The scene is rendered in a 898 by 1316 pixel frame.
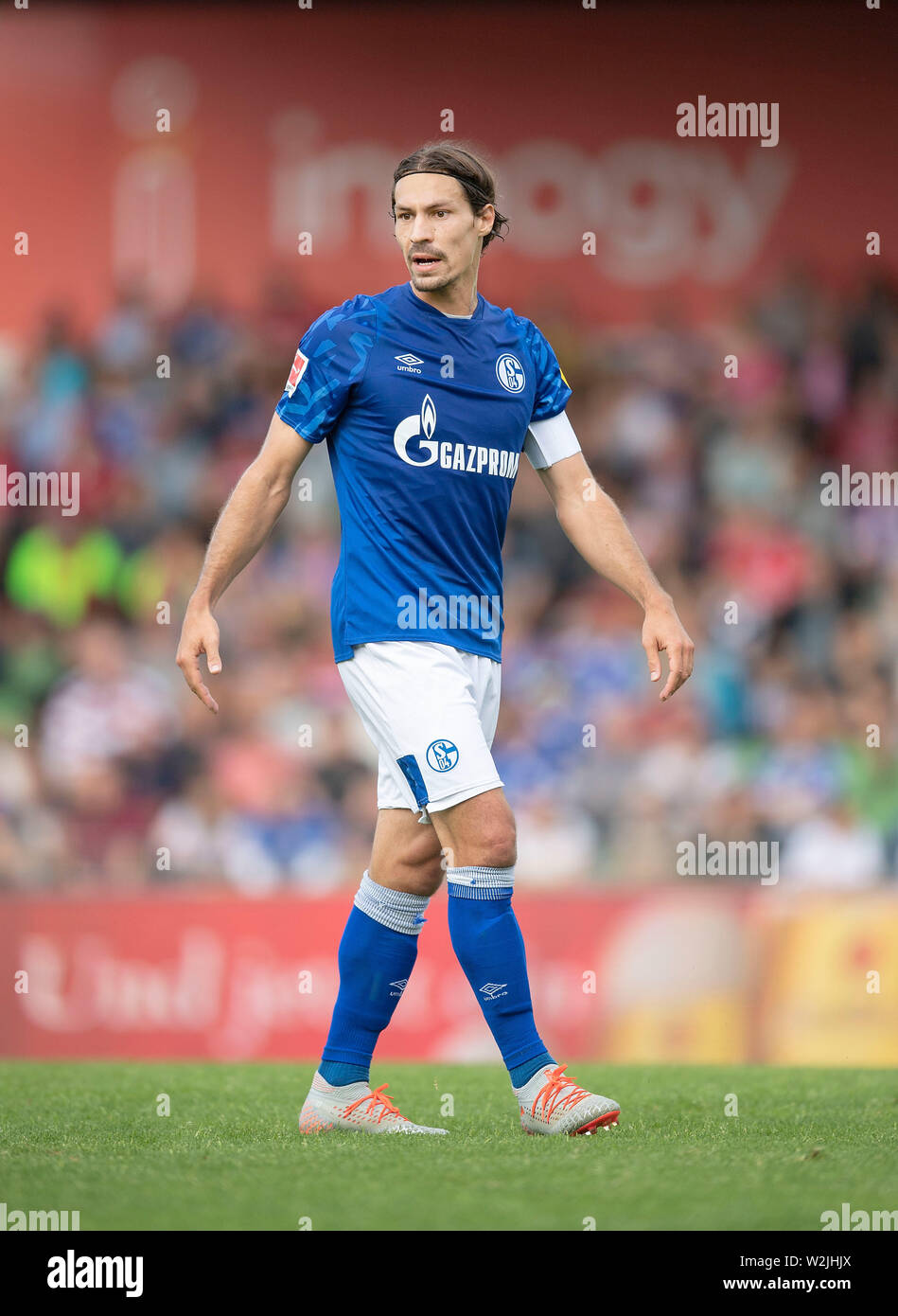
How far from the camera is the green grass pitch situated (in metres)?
2.96

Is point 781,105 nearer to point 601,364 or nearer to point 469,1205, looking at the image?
point 601,364

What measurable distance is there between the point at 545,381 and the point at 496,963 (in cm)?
155

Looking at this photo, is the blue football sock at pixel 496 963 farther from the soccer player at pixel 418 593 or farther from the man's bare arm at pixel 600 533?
the man's bare arm at pixel 600 533

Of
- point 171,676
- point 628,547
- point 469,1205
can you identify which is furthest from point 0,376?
point 469,1205

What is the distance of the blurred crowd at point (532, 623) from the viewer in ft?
31.6

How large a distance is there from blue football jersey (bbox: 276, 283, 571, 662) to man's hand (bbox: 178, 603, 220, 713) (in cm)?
34

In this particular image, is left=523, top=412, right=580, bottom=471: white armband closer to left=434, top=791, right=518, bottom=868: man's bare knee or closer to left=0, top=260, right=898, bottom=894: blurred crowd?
left=434, top=791, right=518, bottom=868: man's bare knee

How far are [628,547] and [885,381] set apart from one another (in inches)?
304

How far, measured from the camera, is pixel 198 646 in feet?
13.7

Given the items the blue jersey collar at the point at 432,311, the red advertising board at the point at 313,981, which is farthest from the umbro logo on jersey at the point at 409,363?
the red advertising board at the point at 313,981

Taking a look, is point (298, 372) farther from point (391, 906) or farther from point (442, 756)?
point (391, 906)

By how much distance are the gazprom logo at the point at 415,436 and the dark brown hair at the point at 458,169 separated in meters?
0.51

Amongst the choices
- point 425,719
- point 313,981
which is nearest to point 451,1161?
point 425,719

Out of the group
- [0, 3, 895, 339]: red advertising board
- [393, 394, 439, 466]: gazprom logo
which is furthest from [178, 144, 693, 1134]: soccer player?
[0, 3, 895, 339]: red advertising board
